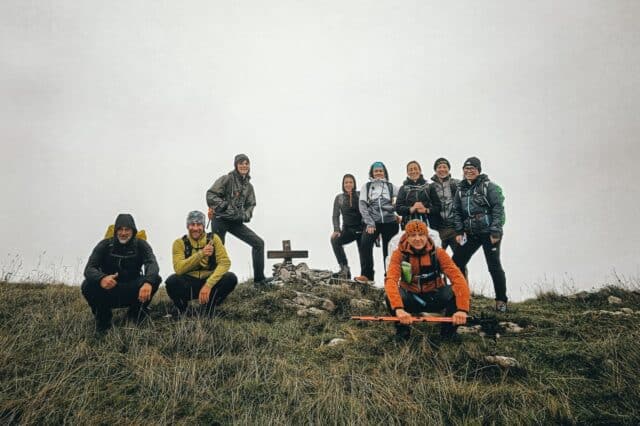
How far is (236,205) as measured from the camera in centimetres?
707

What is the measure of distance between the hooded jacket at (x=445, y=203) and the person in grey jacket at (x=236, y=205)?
11.5 ft

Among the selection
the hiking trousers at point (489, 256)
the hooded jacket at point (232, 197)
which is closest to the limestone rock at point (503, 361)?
the hiking trousers at point (489, 256)

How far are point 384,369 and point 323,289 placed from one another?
318 cm

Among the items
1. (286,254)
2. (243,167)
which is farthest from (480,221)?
(286,254)

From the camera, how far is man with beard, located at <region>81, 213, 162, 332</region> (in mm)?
5008

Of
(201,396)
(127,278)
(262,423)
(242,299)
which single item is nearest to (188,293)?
(127,278)

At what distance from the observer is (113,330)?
4859mm

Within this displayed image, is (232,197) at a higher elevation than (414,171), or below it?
below

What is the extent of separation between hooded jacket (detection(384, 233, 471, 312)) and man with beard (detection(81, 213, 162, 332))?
3.46 metres

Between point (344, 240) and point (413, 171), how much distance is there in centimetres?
234

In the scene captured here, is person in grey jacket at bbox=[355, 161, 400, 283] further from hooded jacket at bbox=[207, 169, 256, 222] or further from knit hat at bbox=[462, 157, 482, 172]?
hooded jacket at bbox=[207, 169, 256, 222]

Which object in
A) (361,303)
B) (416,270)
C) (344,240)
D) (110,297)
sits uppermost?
(344,240)

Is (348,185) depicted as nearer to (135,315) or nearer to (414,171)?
(414,171)

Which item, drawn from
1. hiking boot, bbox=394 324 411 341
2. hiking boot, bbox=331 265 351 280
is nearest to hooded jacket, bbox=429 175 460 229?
hiking boot, bbox=331 265 351 280
